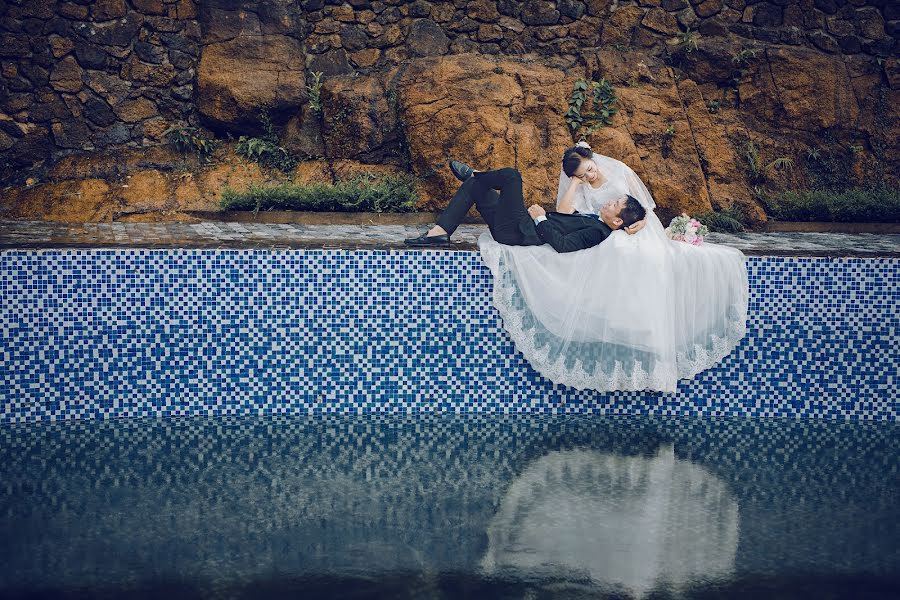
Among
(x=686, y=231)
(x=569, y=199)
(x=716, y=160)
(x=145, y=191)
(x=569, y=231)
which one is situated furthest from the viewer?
(x=716, y=160)

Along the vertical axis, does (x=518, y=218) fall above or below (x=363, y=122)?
below

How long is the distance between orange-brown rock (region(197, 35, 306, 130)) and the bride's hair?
14.4 feet

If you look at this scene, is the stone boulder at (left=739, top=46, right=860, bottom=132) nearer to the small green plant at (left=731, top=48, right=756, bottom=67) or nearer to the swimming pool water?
the small green plant at (left=731, top=48, right=756, bottom=67)

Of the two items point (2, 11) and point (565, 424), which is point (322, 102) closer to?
point (2, 11)

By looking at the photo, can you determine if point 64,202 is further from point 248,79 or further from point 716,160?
point 716,160

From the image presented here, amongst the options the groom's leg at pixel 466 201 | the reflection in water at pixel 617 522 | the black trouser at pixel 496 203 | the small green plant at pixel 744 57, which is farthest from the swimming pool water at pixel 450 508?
the small green plant at pixel 744 57

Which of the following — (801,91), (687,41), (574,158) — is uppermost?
(687,41)

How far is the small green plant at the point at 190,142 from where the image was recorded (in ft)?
34.8

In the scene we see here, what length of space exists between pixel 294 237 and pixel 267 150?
3.08 metres

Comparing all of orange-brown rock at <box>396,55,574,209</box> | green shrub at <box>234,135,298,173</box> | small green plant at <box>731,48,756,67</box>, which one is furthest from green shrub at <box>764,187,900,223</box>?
green shrub at <box>234,135,298,173</box>

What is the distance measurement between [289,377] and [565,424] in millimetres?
1753

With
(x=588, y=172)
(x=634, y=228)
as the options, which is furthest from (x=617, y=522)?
(x=588, y=172)

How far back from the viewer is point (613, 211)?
21.0 ft

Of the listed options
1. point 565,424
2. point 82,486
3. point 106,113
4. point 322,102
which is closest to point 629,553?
point 565,424
